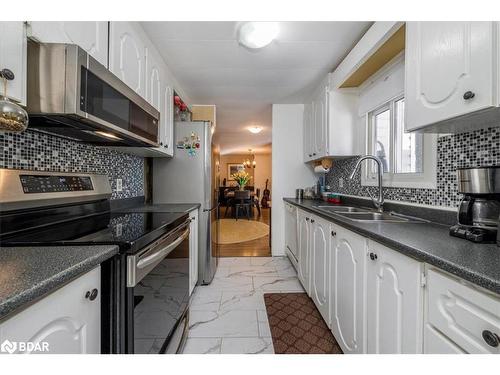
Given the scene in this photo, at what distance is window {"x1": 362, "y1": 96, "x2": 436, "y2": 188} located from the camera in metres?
1.52

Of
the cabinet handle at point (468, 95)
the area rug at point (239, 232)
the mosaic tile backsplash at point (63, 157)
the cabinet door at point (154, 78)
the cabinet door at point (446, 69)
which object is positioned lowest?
the area rug at point (239, 232)

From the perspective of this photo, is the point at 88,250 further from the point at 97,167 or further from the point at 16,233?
the point at 97,167

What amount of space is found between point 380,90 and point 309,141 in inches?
46.2

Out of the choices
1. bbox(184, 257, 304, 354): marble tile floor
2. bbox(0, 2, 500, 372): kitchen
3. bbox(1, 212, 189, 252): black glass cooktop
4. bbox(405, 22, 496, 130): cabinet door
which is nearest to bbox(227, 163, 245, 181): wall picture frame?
bbox(184, 257, 304, 354): marble tile floor

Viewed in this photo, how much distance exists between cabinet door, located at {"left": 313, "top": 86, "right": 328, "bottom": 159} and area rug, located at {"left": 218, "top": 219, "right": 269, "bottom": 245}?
2208mm

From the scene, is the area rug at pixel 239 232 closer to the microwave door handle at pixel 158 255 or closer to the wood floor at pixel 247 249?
the wood floor at pixel 247 249

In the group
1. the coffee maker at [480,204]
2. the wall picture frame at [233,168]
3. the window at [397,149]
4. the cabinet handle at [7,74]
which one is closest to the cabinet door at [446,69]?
the coffee maker at [480,204]

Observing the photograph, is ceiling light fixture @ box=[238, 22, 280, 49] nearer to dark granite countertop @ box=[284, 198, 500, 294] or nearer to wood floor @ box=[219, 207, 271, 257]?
dark granite countertop @ box=[284, 198, 500, 294]

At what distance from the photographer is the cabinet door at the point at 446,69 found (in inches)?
32.6

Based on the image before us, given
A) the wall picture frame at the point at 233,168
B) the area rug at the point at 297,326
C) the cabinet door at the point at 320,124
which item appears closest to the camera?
the area rug at the point at 297,326

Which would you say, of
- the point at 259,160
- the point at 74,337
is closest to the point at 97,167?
the point at 74,337

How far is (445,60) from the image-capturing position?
0.98m

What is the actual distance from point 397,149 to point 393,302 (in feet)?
4.69

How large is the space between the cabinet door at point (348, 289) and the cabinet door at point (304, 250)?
1.94ft
